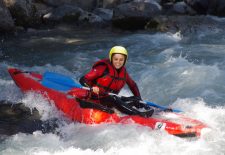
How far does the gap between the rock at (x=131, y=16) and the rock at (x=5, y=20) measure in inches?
129

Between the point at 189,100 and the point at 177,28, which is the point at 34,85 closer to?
the point at 189,100

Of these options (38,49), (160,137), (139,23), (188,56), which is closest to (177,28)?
(139,23)

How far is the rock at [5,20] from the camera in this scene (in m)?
11.5

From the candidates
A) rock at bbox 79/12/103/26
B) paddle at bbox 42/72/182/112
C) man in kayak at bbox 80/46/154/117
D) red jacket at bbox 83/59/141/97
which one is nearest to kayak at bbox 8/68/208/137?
paddle at bbox 42/72/182/112

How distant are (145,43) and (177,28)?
1.92 metres

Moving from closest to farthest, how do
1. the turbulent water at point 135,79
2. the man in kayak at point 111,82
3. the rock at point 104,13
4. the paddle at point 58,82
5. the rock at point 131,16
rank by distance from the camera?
1. the turbulent water at point 135,79
2. the man in kayak at point 111,82
3. the paddle at point 58,82
4. the rock at point 131,16
5. the rock at point 104,13

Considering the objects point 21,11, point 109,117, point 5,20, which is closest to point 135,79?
point 109,117

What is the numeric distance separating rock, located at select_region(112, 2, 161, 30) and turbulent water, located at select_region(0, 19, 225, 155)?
761mm

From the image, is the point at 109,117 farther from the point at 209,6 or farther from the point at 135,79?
the point at 209,6

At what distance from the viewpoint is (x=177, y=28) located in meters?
12.4

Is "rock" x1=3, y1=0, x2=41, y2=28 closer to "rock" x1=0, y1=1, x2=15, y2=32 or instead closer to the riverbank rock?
"rock" x1=0, y1=1, x2=15, y2=32

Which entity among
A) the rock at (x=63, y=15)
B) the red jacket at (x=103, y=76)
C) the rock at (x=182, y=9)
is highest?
the rock at (x=182, y=9)

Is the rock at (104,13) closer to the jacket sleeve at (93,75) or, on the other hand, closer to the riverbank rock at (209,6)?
the riverbank rock at (209,6)

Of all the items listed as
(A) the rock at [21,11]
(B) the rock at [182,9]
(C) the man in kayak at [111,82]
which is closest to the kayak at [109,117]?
(C) the man in kayak at [111,82]
